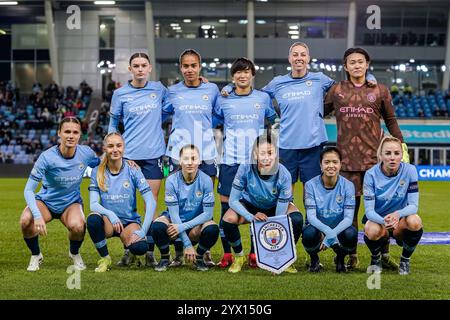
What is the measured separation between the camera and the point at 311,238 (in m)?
6.86

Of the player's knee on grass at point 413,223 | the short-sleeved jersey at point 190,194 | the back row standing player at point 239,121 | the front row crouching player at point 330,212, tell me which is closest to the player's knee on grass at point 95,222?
the short-sleeved jersey at point 190,194

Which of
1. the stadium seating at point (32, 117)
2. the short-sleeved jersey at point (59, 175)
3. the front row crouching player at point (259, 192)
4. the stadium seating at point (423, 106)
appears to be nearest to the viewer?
the front row crouching player at point (259, 192)

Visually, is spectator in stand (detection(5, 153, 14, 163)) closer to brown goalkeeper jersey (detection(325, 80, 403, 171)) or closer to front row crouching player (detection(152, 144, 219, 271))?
front row crouching player (detection(152, 144, 219, 271))

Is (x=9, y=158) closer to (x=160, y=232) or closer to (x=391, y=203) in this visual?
(x=160, y=232)

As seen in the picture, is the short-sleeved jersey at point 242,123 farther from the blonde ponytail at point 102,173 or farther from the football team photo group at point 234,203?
the blonde ponytail at point 102,173

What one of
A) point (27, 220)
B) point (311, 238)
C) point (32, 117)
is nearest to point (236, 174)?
point (311, 238)

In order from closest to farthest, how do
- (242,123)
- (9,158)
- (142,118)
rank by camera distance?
(242,123) → (142,118) → (9,158)

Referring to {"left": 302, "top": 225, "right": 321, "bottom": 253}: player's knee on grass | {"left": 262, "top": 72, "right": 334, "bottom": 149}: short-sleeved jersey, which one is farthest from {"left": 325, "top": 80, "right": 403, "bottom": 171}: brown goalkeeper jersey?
{"left": 302, "top": 225, "right": 321, "bottom": 253}: player's knee on grass

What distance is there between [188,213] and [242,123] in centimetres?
109

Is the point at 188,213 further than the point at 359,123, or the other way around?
the point at 359,123

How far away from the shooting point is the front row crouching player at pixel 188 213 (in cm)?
702

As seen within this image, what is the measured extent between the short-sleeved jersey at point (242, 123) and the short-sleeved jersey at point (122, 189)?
0.97 m

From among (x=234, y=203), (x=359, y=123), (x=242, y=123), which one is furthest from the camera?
(x=242, y=123)

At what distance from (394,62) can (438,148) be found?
8.61 m
